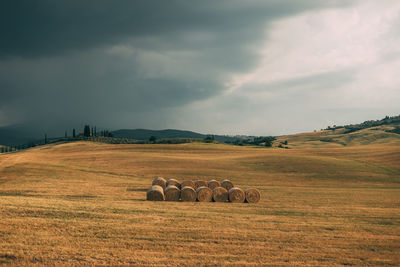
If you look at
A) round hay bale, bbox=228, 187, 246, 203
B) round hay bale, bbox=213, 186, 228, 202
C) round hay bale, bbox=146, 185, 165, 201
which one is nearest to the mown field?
round hay bale, bbox=146, 185, 165, 201

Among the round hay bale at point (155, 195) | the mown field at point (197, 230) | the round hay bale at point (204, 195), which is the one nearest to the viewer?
the mown field at point (197, 230)

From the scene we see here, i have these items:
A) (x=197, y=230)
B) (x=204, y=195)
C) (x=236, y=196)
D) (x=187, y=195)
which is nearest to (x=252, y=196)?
(x=236, y=196)

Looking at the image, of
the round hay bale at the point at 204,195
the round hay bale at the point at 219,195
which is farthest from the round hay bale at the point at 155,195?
the round hay bale at the point at 219,195

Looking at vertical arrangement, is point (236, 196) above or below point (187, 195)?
below

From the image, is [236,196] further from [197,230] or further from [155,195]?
[197,230]

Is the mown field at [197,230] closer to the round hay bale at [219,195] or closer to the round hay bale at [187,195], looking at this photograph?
the round hay bale at [219,195]

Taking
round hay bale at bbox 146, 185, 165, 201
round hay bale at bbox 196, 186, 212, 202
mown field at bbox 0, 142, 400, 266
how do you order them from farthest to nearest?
round hay bale at bbox 196, 186, 212, 202, round hay bale at bbox 146, 185, 165, 201, mown field at bbox 0, 142, 400, 266

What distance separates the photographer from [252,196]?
76.8ft

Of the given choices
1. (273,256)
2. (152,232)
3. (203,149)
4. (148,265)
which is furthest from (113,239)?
(203,149)

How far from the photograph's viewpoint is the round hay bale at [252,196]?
2331 cm

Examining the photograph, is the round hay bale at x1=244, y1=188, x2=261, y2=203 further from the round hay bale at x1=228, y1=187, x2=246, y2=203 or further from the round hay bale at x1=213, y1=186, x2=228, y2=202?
the round hay bale at x1=213, y1=186, x2=228, y2=202

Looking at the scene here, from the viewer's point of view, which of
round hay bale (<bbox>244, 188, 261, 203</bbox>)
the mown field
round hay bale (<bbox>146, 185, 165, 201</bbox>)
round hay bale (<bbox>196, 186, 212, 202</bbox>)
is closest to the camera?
the mown field

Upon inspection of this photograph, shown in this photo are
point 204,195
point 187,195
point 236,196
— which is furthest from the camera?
point 236,196

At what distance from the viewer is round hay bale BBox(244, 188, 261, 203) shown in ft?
76.5
